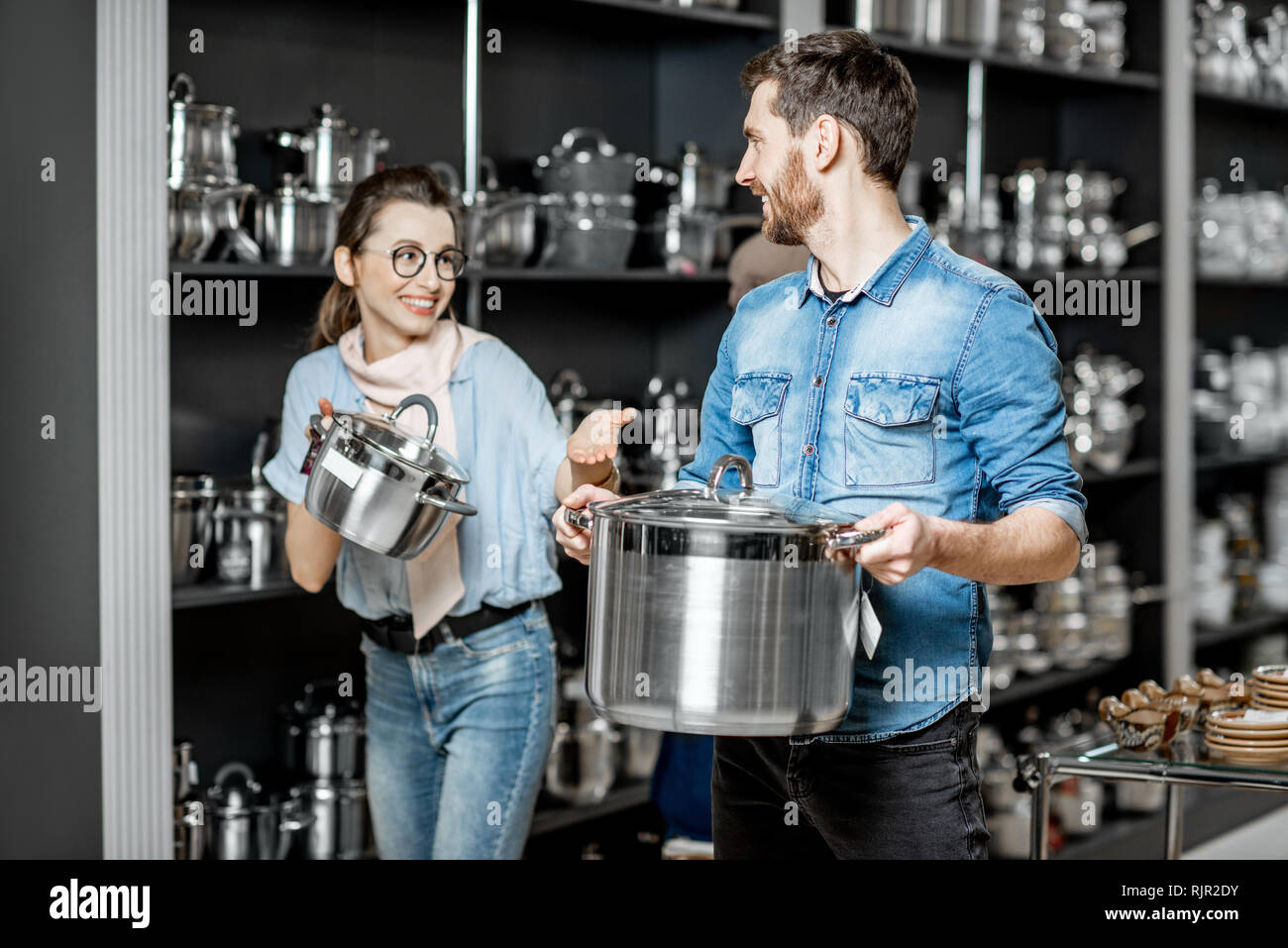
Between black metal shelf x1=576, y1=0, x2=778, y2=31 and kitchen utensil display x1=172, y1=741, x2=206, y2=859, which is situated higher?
black metal shelf x1=576, y1=0, x2=778, y2=31

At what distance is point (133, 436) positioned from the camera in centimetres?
219

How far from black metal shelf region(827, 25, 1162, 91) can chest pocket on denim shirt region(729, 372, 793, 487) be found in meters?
1.74

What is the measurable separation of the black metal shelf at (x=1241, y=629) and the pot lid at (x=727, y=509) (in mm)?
2931

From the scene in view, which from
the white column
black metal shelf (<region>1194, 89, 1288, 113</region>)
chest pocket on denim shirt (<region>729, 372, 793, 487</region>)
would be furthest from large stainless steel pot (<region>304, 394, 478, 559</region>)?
black metal shelf (<region>1194, 89, 1288, 113</region>)

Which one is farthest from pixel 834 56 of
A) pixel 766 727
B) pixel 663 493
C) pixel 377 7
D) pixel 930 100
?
pixel 930 100

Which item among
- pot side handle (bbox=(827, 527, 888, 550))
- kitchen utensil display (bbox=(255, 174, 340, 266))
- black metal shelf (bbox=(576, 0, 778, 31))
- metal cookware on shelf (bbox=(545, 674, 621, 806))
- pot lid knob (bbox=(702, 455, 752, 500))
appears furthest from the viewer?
black metal shelf (bbox=(576, 0, 778, 31))

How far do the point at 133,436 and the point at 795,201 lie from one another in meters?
1.14

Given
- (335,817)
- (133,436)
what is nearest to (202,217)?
(133,436)

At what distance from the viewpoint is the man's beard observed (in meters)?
1.56

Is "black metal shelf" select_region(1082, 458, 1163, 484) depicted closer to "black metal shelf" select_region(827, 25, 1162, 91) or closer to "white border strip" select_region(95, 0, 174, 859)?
"black metal shelf" select_region(827, 25, 1162, 91)

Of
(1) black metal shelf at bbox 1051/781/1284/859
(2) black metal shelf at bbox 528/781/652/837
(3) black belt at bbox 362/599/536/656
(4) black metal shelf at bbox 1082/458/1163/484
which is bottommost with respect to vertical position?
(1) black metal shelf at bbox 1051/781/1284/859

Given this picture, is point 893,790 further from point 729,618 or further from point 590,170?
point 590,170

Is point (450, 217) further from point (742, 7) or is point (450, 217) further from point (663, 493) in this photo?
point (742, 7)

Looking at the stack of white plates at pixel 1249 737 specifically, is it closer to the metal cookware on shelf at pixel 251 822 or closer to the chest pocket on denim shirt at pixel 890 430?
the chest pocket on denim shirt at pixel 890 430
